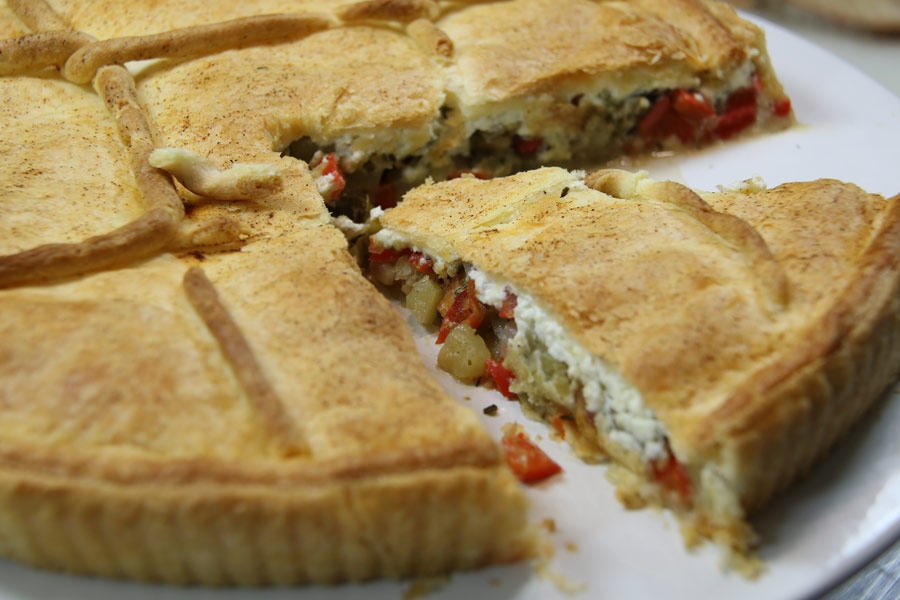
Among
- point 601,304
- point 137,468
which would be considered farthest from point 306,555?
point 601,304

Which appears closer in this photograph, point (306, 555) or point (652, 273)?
point (306, 555)

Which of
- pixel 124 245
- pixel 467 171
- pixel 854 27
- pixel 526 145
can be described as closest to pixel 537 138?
pixel 526 145

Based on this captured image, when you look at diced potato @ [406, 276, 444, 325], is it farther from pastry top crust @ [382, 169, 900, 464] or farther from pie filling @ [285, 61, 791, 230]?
pie filling @ [285, 61, 791, 230]

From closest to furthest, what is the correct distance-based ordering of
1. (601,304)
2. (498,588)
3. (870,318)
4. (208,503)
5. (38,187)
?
(208,503)
(498,588)
(870,318)
(601,304)
(38,187)

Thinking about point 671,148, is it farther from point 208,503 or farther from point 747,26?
point 208,503

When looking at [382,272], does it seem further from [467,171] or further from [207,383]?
[207,383]

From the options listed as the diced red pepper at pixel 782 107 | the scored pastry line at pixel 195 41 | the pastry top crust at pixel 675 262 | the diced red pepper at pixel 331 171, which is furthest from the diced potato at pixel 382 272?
the diced red pepper at pixel 782 107

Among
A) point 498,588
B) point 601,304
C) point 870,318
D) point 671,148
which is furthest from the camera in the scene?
point 671,148
